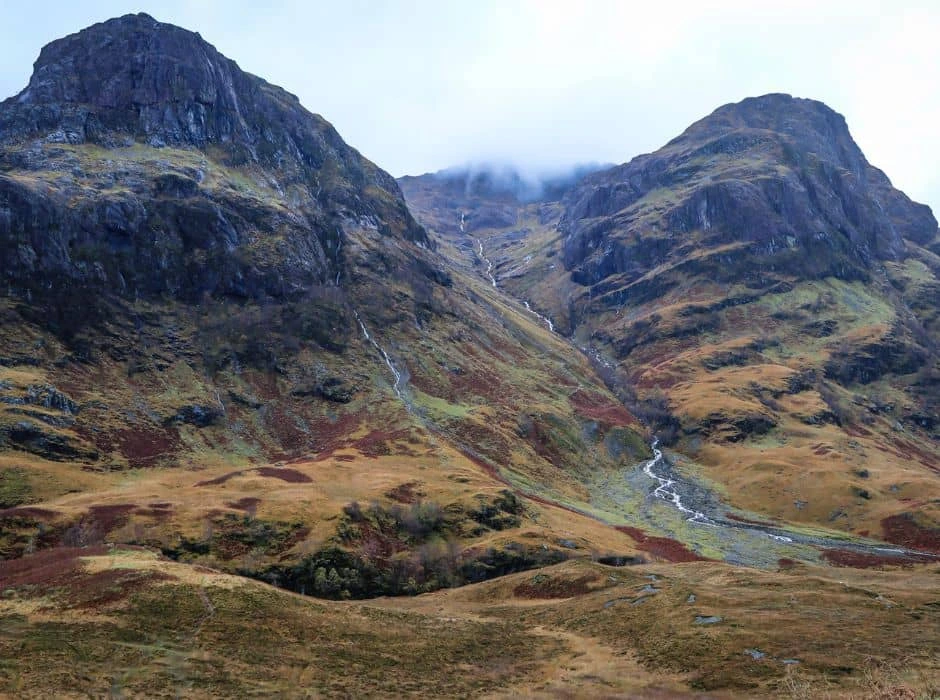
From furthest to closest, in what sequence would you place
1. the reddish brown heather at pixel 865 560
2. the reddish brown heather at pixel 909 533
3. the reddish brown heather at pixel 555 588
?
the reddish brown heather at pixel 909 533
the reddish brown heather at pixel 865 560
the reddish brown heather at pixel 555 588

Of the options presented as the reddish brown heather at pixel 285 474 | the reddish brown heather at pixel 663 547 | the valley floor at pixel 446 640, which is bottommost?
the reddish brown heather at pixel 663 547

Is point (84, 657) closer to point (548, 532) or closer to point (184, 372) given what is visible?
point (548, 532)

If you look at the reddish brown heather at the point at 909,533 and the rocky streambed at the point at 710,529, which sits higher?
the reddish brown heather at the point at 909,533

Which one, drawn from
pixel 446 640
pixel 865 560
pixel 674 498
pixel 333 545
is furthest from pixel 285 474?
pixel 865 560

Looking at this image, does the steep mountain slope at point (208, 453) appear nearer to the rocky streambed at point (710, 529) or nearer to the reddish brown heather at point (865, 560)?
the rocky streambed at point (710, 529)

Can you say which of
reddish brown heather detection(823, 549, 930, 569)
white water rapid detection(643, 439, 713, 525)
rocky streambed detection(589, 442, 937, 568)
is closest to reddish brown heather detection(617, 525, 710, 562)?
rocky streambed detection(589, 442, 937, 568)

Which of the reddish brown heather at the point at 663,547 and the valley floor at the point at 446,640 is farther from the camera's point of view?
the reddish brown heather at the point at 663,547

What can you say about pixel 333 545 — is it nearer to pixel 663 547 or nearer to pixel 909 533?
pixel 663 547

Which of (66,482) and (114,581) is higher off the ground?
(114,581)

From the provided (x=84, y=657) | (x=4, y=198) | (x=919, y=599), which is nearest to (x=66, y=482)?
(x=84, y=657)

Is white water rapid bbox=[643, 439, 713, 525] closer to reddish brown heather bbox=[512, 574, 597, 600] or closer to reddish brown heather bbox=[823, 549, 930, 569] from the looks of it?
reddish brown heather bbox=[823, 549, 930, 569]

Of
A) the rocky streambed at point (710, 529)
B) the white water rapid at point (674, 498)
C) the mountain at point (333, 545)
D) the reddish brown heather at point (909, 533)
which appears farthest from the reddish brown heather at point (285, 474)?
the reddish brown heather at point (909, 533)
